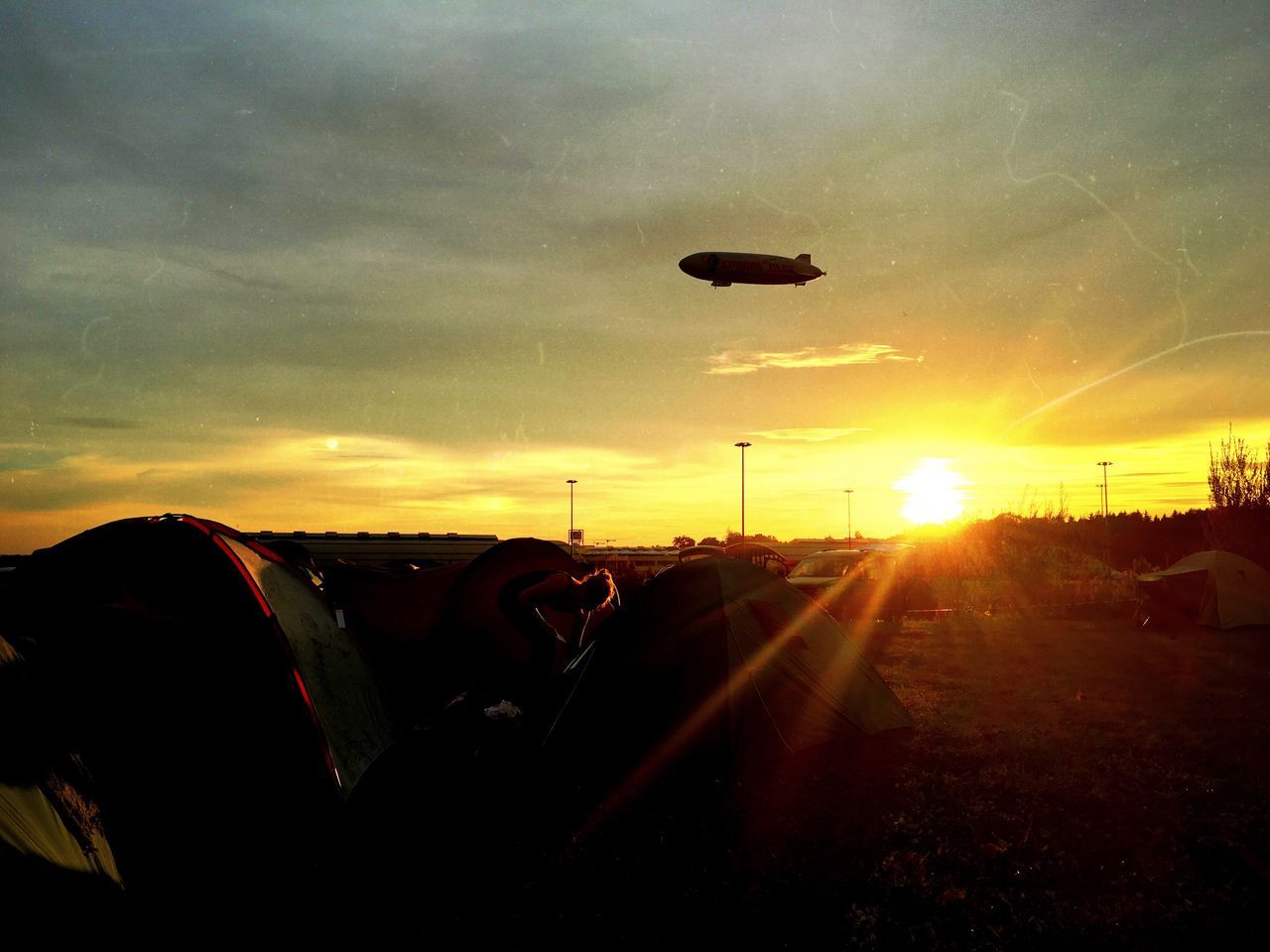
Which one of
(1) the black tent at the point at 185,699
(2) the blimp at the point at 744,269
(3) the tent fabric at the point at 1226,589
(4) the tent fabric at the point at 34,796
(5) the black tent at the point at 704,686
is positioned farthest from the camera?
(2) the blimp at the point at 744,269

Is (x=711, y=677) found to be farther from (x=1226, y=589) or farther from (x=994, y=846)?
(x=1226, y=589)

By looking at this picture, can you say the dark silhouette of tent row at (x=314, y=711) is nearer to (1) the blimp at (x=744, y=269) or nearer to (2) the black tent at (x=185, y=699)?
(2) the black tent at (x=185, y=699)

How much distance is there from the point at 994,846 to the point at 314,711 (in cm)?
536

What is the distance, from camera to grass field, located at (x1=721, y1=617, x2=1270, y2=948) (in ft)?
17.1

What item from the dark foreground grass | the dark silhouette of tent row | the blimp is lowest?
the dark foreground grass

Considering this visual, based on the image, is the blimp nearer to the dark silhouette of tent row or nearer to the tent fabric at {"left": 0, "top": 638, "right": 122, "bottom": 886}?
the dark silhouette of tent row

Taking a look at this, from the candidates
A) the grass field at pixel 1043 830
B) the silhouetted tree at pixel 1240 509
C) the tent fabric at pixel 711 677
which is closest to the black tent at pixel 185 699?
the tent fabric at pixel 711 677

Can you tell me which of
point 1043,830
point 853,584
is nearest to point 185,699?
point 1043,830

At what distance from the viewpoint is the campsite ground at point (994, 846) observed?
17.0ft

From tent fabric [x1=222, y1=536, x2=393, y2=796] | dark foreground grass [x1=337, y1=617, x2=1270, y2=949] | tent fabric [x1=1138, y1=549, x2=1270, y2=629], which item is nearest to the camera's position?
dark foreground grass [x1=337, y1=617, x2=1270, y2=949]

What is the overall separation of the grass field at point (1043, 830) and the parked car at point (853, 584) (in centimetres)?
1088

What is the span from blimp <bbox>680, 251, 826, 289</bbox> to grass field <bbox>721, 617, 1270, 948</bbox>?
36290 mm

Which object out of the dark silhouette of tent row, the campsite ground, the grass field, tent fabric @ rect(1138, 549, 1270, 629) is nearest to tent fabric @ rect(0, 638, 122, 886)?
the dark silhouette of tent row

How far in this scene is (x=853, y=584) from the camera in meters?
24.1
